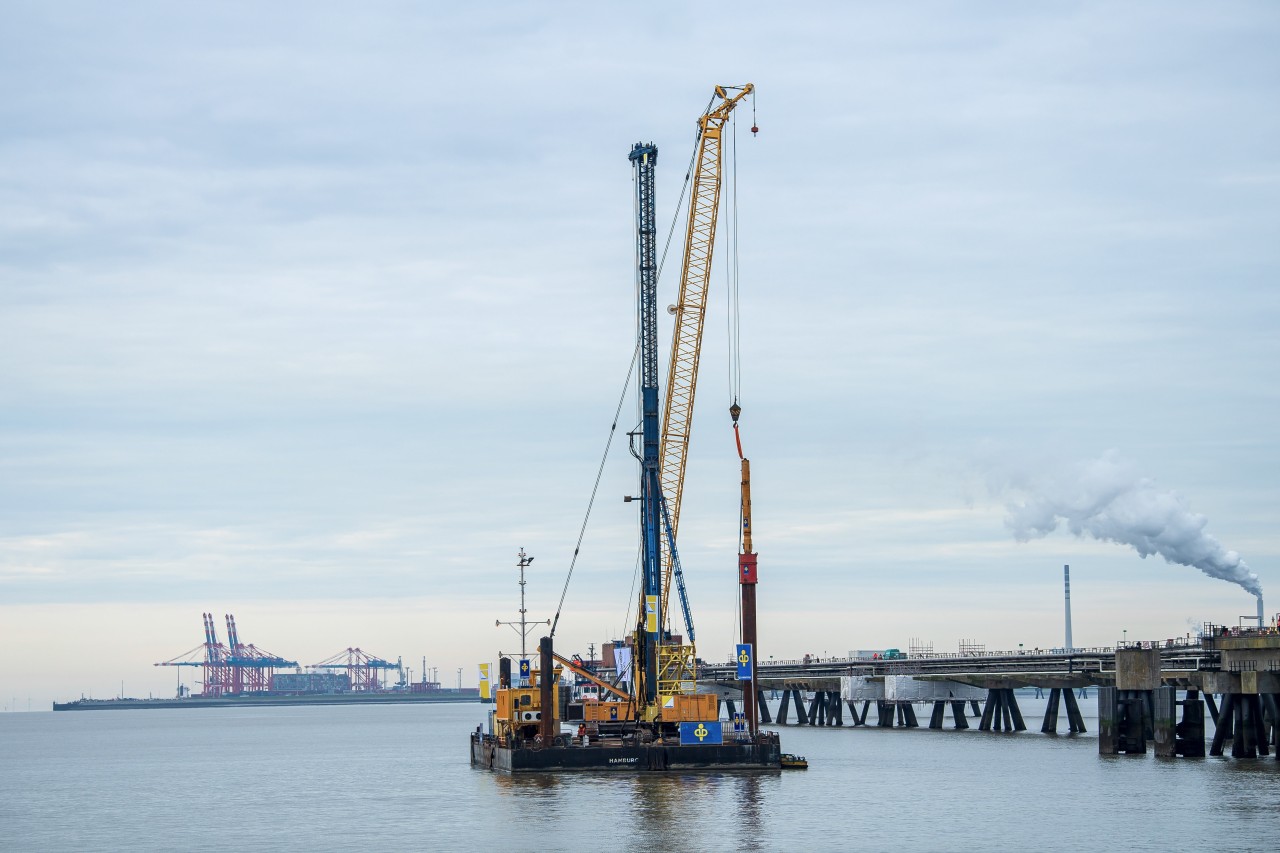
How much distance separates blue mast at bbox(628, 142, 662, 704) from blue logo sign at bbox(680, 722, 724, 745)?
514 centimetres

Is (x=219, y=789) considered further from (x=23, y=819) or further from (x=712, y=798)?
(x=712, y=798)

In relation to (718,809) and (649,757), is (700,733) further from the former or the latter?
(718,809)

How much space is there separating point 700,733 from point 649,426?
2129cm

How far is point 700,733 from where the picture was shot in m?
104

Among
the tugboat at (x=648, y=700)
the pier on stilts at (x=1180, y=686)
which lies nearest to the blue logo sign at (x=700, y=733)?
the tugboat at (x=648, y=700)

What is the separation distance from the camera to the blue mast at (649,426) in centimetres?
10912

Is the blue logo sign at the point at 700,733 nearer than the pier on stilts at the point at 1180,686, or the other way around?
the pier on stilts at the point at 1180,686

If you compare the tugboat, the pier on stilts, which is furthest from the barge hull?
the pier on stilts

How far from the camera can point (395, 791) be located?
116m

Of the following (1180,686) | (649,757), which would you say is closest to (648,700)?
(649,757)

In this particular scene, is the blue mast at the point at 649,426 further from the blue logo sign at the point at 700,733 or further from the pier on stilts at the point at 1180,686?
the pier on stilts at the point at 1180,686

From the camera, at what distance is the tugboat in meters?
104

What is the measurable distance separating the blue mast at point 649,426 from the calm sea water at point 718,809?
9458 millimetres

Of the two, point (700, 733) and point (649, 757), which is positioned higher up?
point (700, 733)
